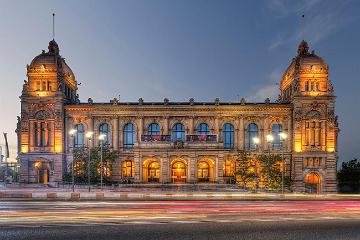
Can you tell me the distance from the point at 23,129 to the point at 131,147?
1961cm

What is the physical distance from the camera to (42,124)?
235ft

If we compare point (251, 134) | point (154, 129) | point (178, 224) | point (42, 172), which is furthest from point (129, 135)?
point (178, 224)

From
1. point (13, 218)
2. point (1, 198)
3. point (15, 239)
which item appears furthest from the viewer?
point (1, 198)

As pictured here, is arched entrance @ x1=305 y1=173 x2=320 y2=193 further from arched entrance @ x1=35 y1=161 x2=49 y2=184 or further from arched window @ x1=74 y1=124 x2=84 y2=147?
arched entrance @ x1=35 y1=161 x2=49 y2=184

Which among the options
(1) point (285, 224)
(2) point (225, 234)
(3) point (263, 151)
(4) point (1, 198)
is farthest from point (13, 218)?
(3) point (263, 151)

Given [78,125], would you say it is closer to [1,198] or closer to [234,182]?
[234,182]

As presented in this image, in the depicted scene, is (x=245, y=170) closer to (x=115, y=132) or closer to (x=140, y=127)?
(x=140, y=127)

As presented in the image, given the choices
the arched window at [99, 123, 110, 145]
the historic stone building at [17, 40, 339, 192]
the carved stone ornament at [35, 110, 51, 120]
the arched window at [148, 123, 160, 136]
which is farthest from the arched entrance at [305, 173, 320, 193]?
the carved stone ornament at [35, 110, 51, 120]

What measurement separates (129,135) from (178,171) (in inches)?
454

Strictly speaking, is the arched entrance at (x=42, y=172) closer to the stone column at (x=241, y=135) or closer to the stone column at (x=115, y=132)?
the stone column at (x=115, y=132)

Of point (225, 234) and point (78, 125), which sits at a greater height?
point (78, 125)

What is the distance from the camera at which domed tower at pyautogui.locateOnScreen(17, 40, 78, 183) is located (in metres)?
70.4

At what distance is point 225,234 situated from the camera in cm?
1834

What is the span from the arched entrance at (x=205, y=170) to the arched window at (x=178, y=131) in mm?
6367
